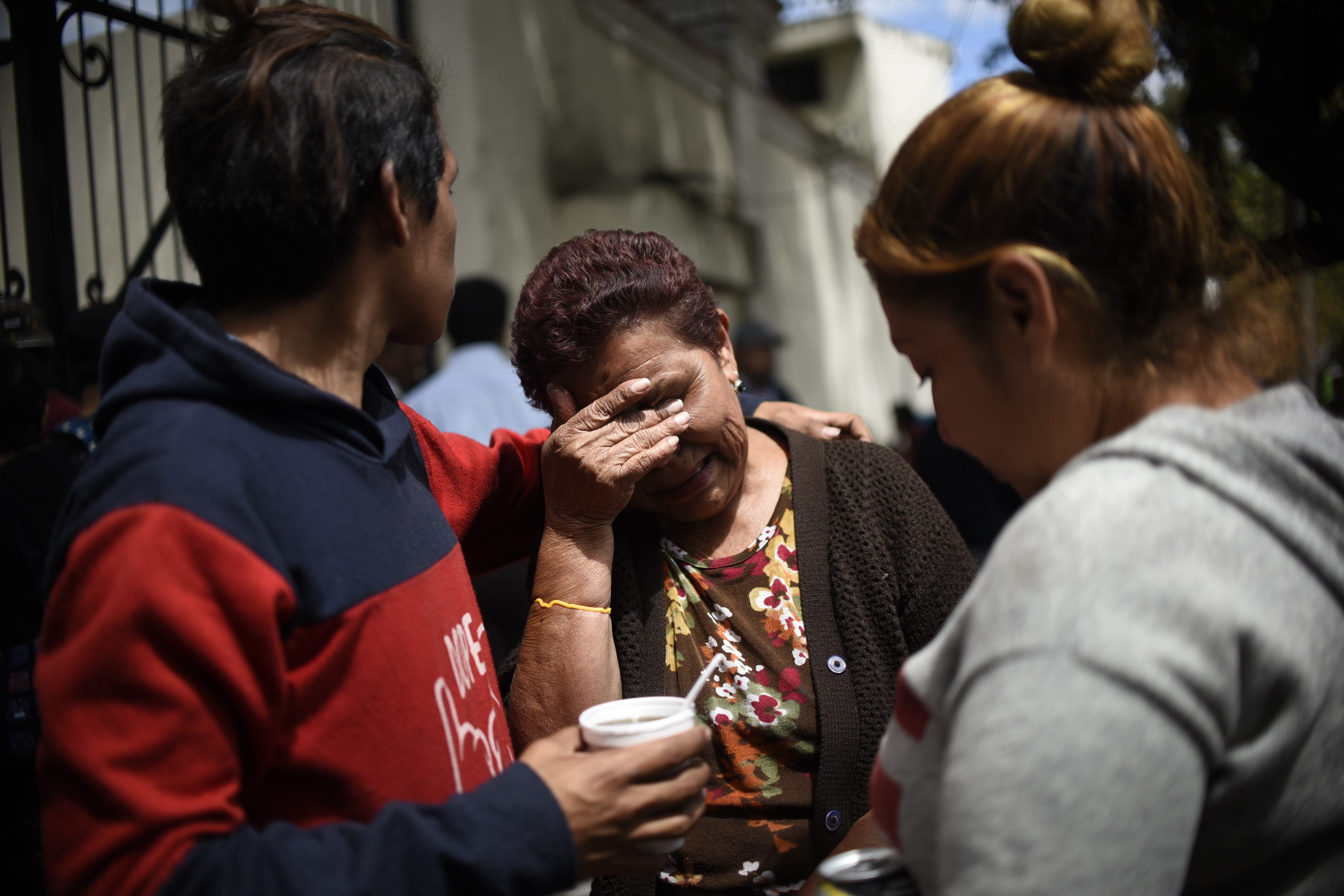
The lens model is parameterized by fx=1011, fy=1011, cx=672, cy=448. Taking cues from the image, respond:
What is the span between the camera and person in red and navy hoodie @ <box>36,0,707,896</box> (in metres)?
0.98

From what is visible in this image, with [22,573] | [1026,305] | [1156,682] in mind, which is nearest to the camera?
[1156,682]

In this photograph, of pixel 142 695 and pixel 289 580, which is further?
pixel 289 580

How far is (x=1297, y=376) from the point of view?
1186 mm

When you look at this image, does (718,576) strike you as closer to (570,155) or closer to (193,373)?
(193,373)

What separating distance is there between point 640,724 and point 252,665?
0.45 meters

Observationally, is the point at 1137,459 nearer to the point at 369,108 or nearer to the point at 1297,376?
the point at 1297,376

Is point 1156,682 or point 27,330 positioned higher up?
point 1156,682

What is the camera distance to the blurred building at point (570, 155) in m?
3.46

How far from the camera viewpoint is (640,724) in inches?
48.0

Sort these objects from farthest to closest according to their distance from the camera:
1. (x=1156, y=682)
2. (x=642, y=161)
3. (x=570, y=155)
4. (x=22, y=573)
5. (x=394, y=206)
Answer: (x=642, y=161) < (x=570, y=155) < (x=22, y=573) < (x=394, y=206) < (x=1156, y=682)

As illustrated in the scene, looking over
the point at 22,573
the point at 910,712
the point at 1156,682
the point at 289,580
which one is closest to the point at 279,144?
the point at 289,580

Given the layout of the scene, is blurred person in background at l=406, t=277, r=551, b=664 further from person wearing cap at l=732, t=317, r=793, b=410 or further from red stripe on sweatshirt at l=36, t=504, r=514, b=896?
person wearing cap at l=732, t=317, r=793, b=410

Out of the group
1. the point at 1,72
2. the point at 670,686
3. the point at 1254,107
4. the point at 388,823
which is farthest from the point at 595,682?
the point at 1,72

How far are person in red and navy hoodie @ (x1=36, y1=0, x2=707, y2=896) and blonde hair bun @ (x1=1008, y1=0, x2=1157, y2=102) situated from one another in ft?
2.48
